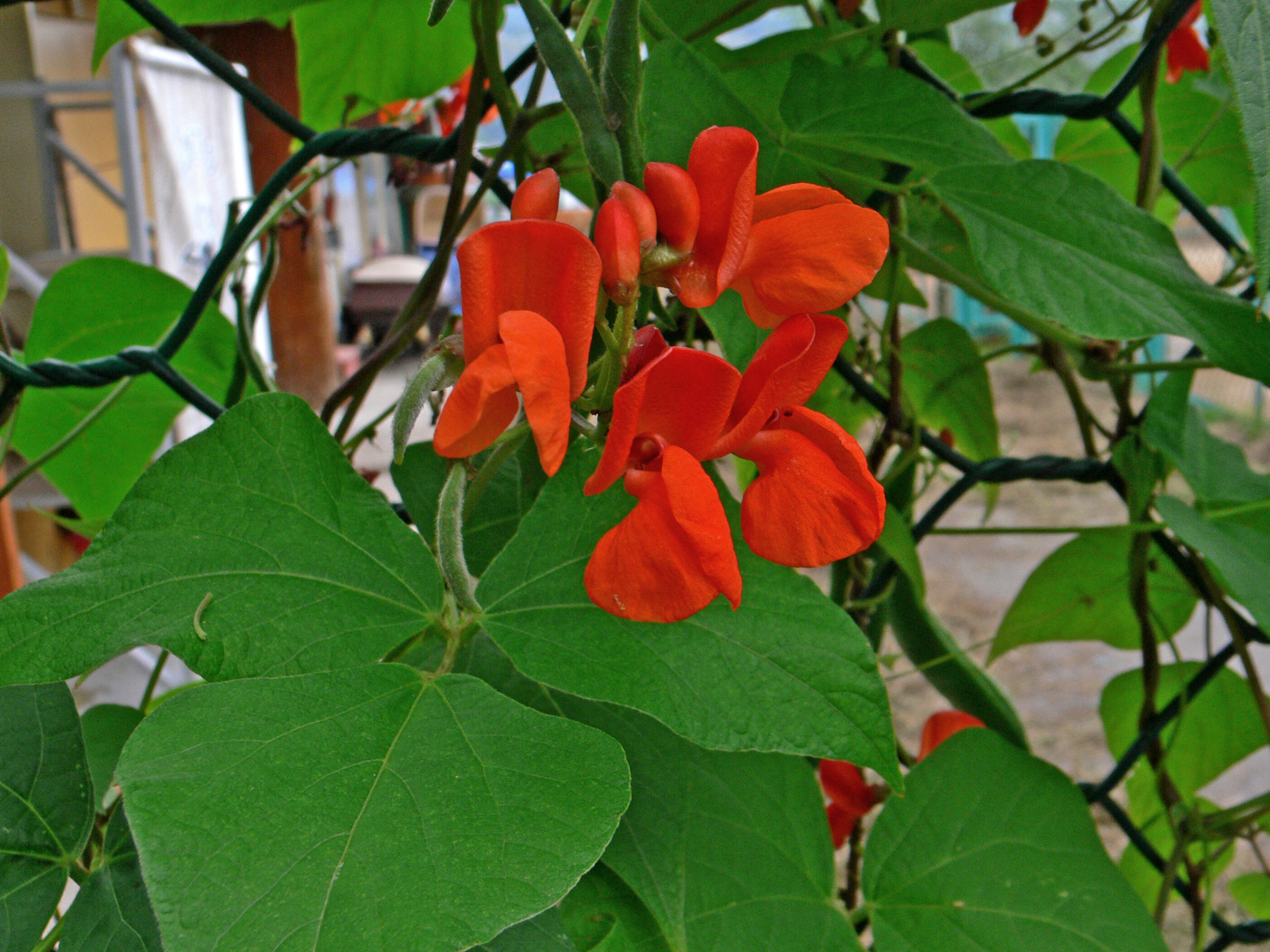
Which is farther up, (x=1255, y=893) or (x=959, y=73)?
(x=959, y=73)

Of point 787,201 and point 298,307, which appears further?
point 298,307

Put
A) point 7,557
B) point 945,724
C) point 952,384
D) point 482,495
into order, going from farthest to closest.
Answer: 1. point 7,557
2. point 952,384
3. point 945,724
4. point 482,495

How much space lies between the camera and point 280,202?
0.44 meters

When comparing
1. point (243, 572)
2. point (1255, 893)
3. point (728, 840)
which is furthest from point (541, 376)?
point (1255, 893)

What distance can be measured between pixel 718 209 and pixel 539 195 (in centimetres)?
5

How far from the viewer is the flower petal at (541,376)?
0.68ft

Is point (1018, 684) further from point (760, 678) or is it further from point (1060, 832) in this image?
point (760, 678)

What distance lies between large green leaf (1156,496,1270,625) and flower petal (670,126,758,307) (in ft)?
0.92

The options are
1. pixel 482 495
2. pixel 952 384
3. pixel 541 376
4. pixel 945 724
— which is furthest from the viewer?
pixel 952 384

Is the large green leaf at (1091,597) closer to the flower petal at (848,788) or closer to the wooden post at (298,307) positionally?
the flower petal at (848,788)

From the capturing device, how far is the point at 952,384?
2.01ft

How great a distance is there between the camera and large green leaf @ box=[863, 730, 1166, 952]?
1.26ft

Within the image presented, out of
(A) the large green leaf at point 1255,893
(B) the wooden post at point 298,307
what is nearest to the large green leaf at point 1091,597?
(A) the large green leaf at point 1255,893

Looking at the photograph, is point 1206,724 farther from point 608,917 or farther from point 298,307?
point 298,307
